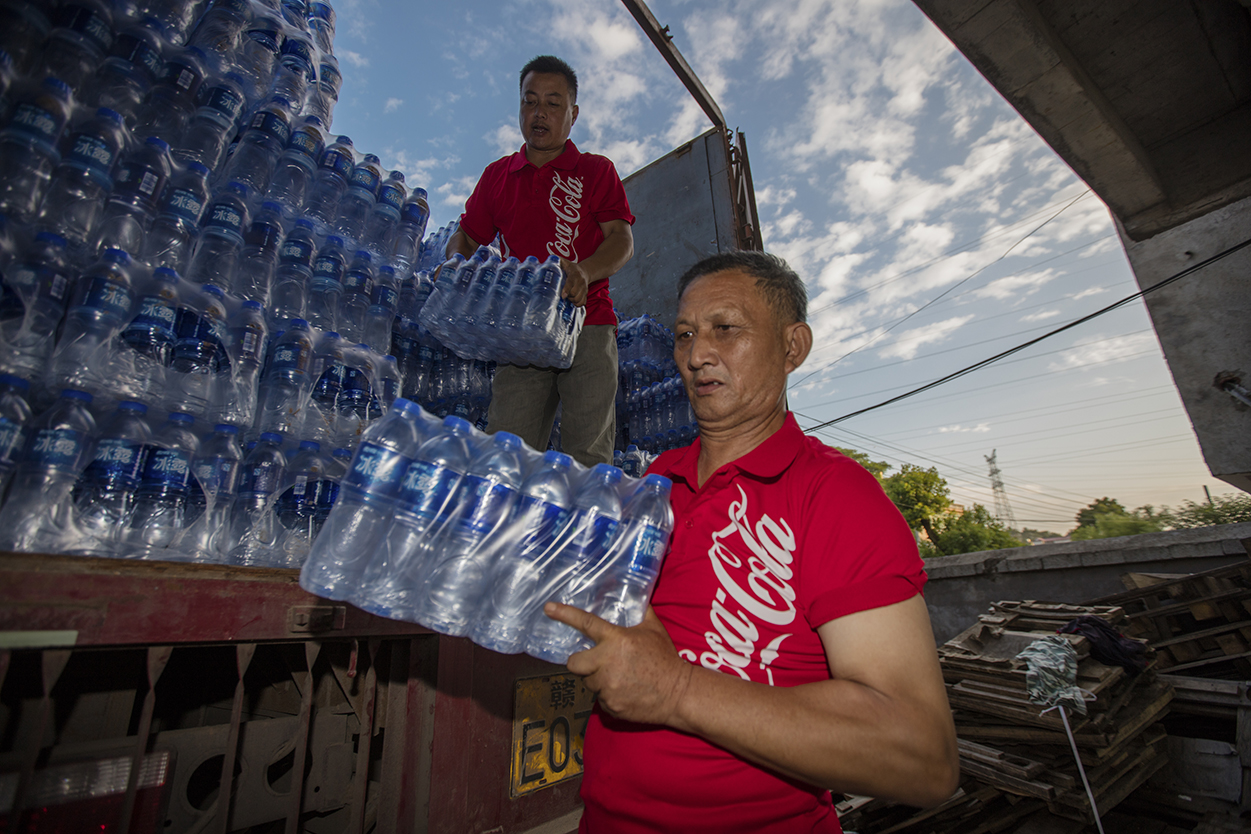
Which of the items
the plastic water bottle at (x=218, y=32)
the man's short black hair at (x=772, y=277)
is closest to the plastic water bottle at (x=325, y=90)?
the plastic water bottle at (x=218, y=32)

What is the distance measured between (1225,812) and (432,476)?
7781 mm

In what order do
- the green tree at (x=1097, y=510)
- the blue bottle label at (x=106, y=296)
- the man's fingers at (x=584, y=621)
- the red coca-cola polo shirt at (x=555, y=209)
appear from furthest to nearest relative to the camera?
the green tree at (x=1097, y=510), the red coca-cola polo shirt at (x=555, y=209), the blue bottle label at (x=106, y=296), the man's fingers at (x=584, y=621)

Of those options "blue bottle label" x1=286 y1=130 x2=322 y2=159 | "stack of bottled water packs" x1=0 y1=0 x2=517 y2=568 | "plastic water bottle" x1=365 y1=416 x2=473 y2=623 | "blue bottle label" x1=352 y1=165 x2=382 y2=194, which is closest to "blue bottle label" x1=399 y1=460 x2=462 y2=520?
"plastic water bottle" x1=365 y1=416 x2=473 y2=623

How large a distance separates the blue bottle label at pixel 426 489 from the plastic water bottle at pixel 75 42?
2429 mm

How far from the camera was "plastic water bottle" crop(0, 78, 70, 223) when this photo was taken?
1960mm

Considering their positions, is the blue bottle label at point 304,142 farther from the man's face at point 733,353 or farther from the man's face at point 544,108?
the man's face at point 733,353

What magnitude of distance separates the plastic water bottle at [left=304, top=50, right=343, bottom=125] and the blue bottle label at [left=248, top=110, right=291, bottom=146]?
561 millimetres

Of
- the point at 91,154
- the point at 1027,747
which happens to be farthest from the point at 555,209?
the point at 1027,747

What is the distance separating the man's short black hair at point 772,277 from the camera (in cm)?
187

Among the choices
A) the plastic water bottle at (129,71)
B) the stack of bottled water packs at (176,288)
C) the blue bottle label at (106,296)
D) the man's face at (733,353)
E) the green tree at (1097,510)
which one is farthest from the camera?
the green tree at (1097,510)

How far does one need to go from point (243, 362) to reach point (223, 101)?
142 centimetres

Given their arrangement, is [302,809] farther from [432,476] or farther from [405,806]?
[432,476]

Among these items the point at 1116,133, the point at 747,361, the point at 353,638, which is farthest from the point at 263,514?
the point at 1116,133

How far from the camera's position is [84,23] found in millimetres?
2275
